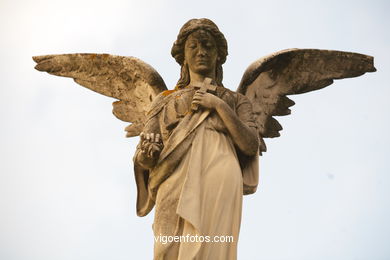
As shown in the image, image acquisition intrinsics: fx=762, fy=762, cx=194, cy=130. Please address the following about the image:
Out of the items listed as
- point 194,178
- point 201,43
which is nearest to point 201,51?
point 201,43

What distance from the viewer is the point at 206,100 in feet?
27.9

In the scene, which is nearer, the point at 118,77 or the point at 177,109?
the point at 177,109

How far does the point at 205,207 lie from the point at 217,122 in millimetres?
1119

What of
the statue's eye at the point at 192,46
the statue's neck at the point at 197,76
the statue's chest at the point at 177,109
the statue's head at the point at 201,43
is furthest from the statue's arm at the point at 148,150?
the statue's eye at the point at 192,46

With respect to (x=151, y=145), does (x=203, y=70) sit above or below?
above

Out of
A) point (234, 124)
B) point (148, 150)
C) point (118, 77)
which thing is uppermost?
point (118, 77)

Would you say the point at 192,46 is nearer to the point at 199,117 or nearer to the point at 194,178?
the point at 199,117

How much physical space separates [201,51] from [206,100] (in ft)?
2.73

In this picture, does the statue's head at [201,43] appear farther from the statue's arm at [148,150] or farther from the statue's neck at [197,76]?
the statue's arm at [148,150]

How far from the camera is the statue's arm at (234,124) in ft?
27.5

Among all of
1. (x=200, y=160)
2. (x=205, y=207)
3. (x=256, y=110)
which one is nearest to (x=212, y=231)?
(x=205, y=207)

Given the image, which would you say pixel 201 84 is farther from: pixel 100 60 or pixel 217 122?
pixel 100 60

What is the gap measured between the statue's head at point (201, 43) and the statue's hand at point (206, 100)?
640 millimetres

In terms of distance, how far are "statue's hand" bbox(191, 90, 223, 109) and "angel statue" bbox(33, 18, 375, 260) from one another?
1 cm
